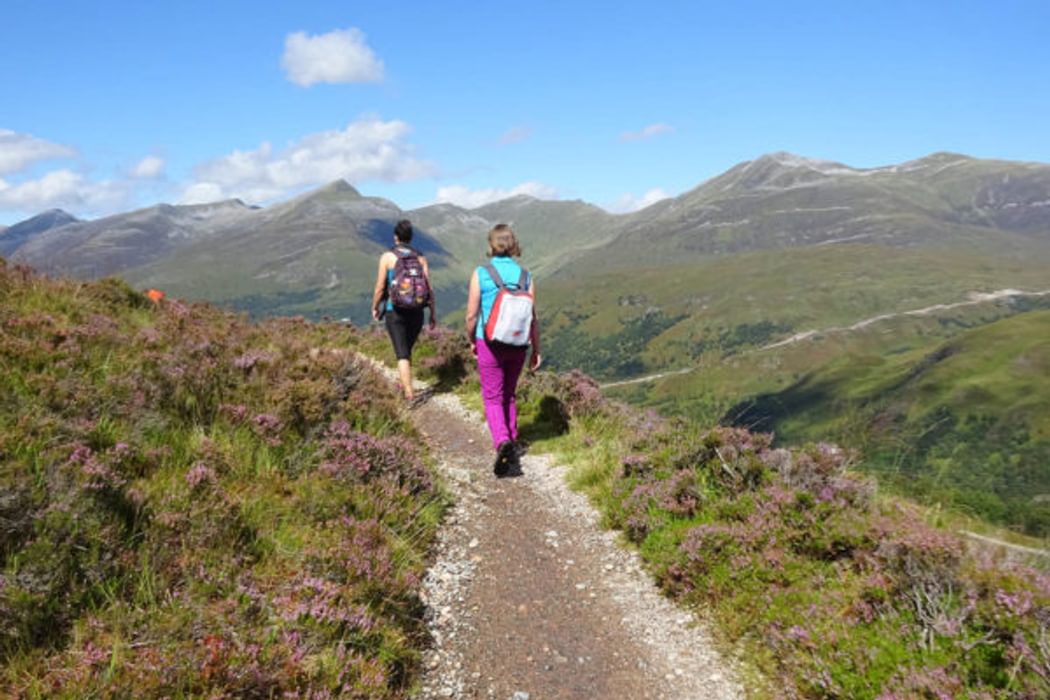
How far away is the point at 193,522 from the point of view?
5016 millimetres

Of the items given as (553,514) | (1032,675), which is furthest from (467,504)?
(1032,675)

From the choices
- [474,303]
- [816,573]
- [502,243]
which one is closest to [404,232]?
[502,243]

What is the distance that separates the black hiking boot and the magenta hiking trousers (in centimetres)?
8

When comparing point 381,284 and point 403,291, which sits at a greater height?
point 381,284

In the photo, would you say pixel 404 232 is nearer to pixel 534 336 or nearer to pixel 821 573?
pixel 534 336

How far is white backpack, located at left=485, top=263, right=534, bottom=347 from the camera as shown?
8.86m

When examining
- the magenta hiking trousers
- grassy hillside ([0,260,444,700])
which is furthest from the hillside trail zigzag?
the magenta hiking trousers

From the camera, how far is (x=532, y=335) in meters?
9.33

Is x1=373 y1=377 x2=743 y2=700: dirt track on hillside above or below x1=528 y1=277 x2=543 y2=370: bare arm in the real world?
below

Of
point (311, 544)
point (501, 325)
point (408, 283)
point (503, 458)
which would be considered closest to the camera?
point (311, 544)

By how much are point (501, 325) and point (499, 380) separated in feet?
3.26

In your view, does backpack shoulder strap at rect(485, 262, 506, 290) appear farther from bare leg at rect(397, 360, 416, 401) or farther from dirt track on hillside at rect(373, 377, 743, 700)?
bare leg at rect(397, 360, 416, 401)

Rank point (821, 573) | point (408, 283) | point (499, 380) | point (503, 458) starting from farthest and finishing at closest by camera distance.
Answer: point (408, 283), point (503, 458), point (499, 380), point (821, 573)

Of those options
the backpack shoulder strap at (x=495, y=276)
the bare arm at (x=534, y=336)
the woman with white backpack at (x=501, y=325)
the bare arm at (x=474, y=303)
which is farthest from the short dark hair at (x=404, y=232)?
the bare arm at (x=534, y=336)
